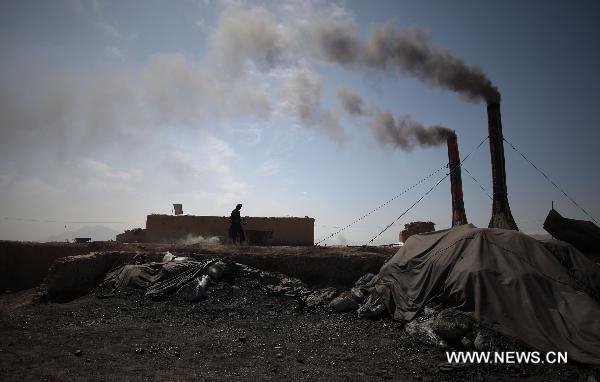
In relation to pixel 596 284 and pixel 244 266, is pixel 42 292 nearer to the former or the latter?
pixel 244 266

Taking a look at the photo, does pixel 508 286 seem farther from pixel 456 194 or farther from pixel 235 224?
pixel 456 194

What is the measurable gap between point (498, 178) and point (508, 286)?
10.6m

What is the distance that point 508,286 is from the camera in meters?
6.08

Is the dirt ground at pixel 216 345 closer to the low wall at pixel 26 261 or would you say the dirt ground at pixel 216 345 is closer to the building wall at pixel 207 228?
the low wall at pixel 26 261

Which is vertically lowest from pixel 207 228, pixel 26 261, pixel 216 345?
pixel 216 345

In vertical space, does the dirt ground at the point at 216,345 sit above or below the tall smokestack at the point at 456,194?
below

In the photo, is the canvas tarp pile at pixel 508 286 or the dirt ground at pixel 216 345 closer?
the dirt ground at pixel 216 345

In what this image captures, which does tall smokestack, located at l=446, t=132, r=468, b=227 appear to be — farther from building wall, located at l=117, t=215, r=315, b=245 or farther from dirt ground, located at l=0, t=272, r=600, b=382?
dirt ground, located at l=0, t=272, r=600, b=382

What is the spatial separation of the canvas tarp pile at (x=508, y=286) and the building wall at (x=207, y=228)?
38.2 ft

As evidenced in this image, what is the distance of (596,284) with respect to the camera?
20.5ft

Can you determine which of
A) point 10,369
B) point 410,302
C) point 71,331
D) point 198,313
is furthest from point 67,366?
point 410,302

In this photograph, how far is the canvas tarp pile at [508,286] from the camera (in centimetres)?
539

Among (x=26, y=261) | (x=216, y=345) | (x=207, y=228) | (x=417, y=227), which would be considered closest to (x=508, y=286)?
(x=216, y=345)

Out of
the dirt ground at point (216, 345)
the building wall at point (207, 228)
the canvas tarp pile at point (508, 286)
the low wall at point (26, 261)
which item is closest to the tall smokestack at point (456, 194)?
the building wall at point (207, 228)
